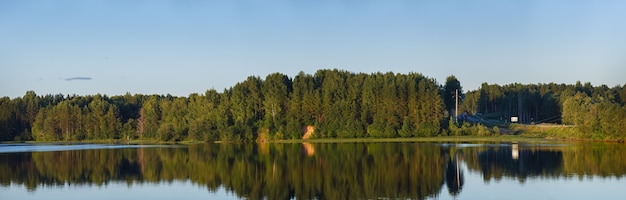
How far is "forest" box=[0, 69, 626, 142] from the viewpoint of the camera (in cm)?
10781

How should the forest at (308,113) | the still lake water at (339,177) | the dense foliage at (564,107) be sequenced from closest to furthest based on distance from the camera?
the still lake water at (339,177), the dense foliage at (564,107), the forest at (308,113)

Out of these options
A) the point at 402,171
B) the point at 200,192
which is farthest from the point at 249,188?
the point at 402,171

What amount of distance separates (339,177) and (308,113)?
74.6m

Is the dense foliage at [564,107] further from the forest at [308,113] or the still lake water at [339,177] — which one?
the still lake water at [339,177]

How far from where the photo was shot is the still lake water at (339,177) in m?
36.8

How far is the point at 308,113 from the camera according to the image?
4695 inches

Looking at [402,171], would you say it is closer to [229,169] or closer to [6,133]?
[229,169]

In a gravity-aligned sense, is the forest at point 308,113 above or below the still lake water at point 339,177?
above

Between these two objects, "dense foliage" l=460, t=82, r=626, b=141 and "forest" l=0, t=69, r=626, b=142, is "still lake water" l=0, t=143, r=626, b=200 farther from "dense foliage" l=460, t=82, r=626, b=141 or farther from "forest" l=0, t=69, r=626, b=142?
"forest" l=0, t=69, r=626, b=142

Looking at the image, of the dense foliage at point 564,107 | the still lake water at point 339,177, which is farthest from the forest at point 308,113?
the still lake water at point 339,177

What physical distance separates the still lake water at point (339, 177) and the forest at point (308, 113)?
112ft

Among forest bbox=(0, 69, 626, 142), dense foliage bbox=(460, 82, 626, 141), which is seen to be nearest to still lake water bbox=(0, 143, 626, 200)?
dense foliage bbox=(460, 82, 626, 141)

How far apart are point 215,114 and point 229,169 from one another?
73395mm

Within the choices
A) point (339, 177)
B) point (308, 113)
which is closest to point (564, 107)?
point (308, 113)
